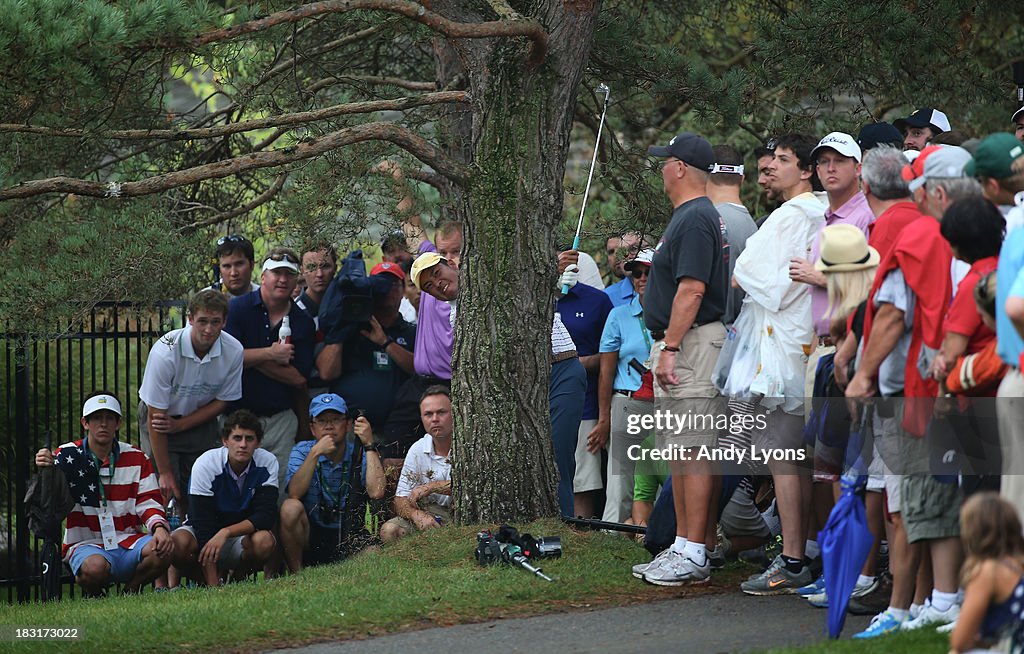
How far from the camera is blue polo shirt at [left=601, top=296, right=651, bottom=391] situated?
32.0 ft

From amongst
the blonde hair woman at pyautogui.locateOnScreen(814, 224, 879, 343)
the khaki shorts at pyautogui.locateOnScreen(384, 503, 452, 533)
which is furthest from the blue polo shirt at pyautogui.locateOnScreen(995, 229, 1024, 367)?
the khaki shorts at pyautogui.locateOnScreen(384, 503, 452, 533)

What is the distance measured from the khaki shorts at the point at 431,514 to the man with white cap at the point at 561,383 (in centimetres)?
81

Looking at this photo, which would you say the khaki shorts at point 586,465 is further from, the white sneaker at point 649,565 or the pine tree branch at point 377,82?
the pine tree branch at point 377,82

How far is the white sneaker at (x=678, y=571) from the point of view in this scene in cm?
746

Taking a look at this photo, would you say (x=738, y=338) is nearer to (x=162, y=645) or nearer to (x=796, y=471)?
(x=796, y=471)

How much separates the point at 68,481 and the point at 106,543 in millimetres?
511

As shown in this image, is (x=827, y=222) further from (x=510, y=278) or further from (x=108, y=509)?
(x=108, y=509)

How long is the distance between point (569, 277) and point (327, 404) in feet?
6.71

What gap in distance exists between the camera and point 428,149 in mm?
8656

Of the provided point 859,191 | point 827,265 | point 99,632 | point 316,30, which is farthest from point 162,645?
point 316,30

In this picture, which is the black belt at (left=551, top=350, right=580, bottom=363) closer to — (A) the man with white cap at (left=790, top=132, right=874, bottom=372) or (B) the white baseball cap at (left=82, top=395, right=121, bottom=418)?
(A) the man with white cap at (left=790, top=132, right=874, bottom=372)

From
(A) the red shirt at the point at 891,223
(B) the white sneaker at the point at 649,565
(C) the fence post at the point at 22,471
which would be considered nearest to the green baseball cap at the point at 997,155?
(A) the red shirt at the point at 891,223
